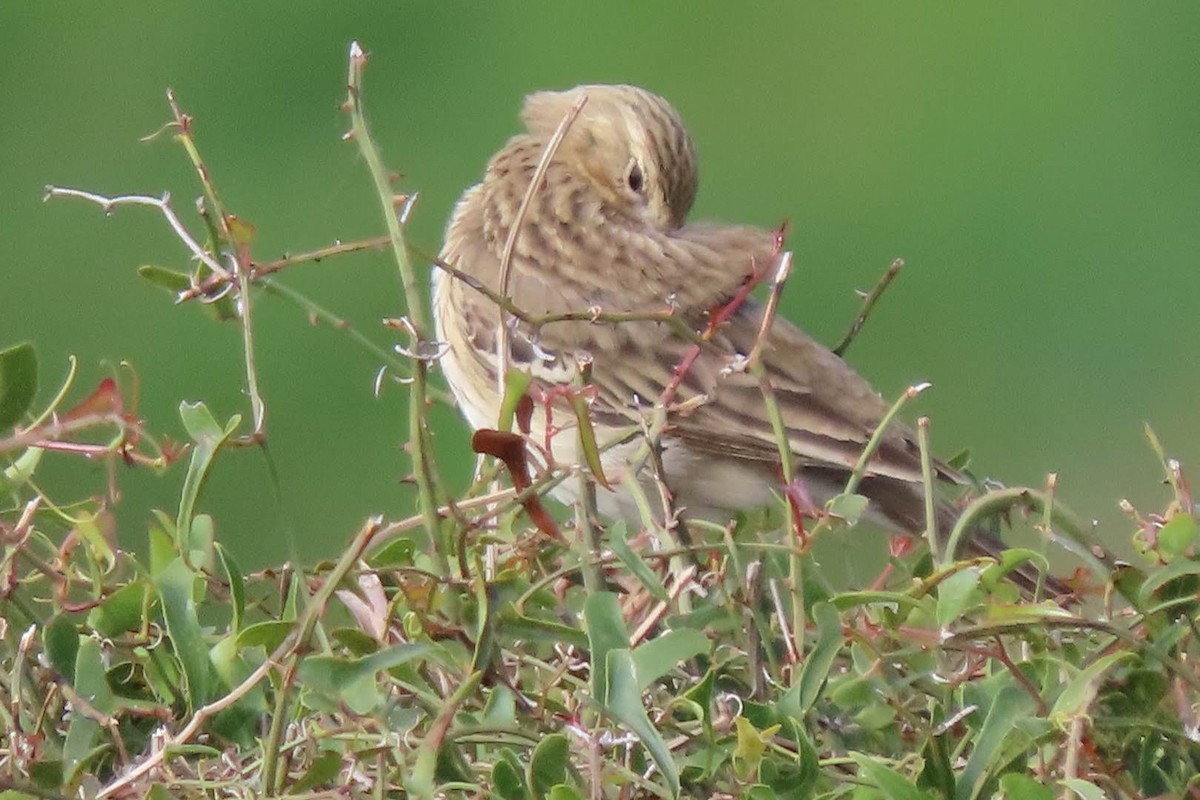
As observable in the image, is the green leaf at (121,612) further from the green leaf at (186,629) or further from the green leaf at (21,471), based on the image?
the green leaf at (21,471)

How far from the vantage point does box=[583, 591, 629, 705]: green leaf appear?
64.9 inches

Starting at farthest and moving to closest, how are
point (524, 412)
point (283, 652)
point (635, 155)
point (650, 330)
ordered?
point (635, 155), point (650, 330), point (524, 412), point (283, 652)

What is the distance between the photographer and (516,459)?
68.2 inches

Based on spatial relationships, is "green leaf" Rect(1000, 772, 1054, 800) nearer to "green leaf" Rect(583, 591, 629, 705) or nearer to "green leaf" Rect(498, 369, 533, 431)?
"green leaf" Rect(583, 591, 629, 705)

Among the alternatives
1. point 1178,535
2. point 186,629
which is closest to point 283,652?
point 186,629

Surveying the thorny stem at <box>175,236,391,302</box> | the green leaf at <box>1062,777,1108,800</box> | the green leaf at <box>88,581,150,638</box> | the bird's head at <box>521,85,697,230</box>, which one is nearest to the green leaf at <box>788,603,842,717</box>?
the green leaf at <box>1062,777,1108,800</box>

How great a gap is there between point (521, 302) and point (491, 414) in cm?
29

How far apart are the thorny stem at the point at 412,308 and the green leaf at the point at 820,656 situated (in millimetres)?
310

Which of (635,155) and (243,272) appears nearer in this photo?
(243,272)

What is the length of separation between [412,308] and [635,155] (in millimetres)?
2552

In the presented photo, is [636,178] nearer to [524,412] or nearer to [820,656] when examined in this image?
[524,412]

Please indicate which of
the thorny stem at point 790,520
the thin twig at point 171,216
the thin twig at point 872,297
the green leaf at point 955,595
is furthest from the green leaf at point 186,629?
the thin twig at point 872,297

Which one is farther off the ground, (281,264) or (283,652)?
(281,264)

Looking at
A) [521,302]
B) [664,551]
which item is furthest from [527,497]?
[521,302]
